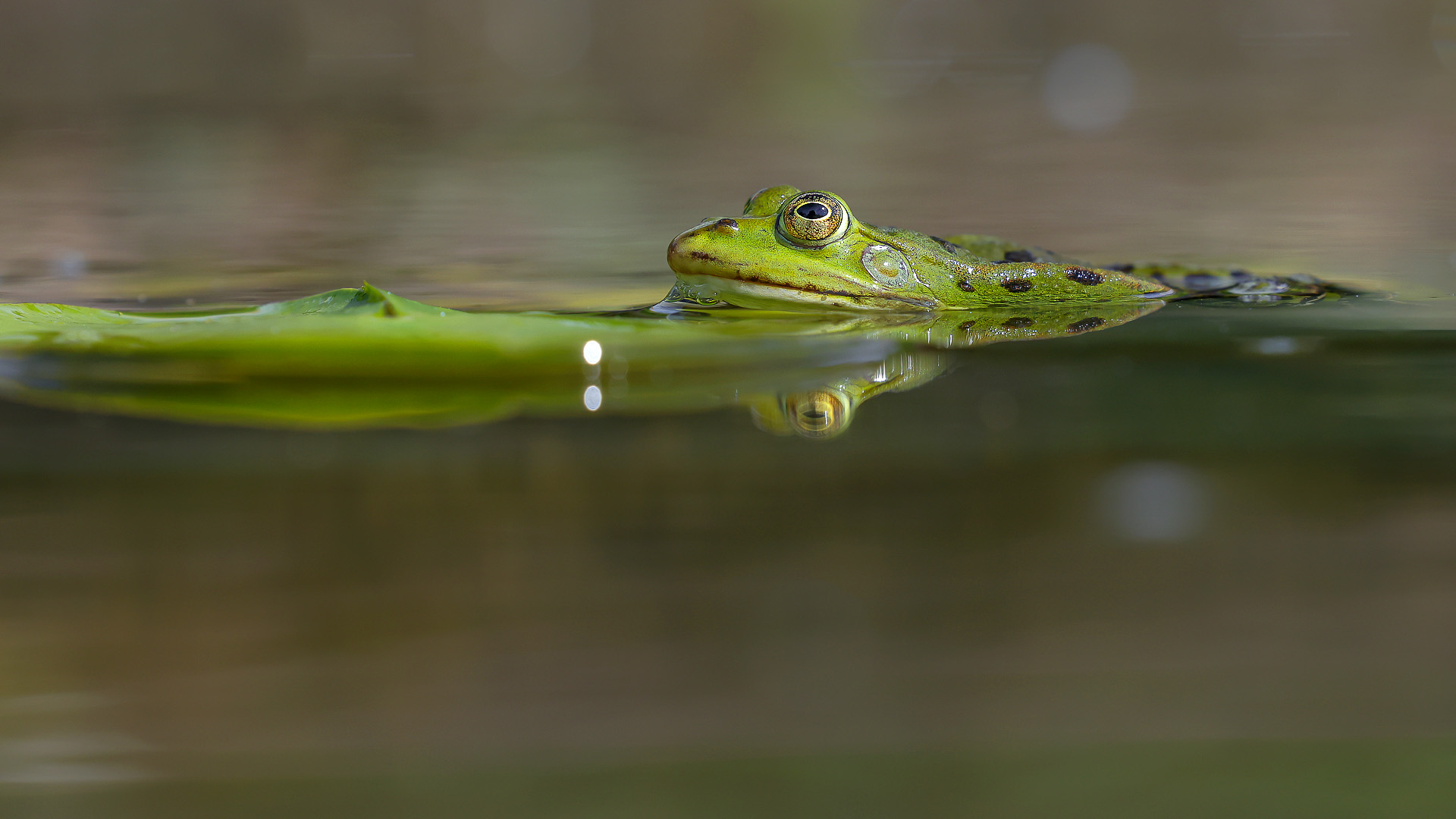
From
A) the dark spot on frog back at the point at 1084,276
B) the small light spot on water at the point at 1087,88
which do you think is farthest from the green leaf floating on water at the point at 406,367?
the small light spot on water at the point at 1087,88

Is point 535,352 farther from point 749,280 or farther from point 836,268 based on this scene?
point 836,268

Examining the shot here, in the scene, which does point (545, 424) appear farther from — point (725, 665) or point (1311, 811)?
point (1311, 811)

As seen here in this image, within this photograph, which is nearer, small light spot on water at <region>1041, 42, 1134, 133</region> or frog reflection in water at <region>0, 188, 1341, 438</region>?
frog reflection in water at <region>0, 188, 1341, 438</region>

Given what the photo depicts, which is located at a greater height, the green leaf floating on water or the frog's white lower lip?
the frog's white lower lip

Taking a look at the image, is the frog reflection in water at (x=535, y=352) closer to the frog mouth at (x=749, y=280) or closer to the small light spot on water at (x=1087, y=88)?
the frog mouth at (x=749, y=280)

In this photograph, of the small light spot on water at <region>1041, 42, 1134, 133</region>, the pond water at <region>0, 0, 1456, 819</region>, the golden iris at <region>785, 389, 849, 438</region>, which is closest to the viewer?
the pond water at <region>0, 0, 1456, 819</region>

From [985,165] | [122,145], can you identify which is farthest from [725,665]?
[122,145]

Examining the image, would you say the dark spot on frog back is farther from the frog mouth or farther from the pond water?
the frog mouth

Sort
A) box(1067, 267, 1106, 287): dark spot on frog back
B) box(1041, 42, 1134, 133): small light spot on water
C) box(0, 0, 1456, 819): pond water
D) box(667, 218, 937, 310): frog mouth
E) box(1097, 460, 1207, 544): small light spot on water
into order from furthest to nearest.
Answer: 1. box(1041, 42, 1134, 133): small light spot on water
2. box(1067, 267, 1106, 287): dark spot on frog back
3. box(667, 218, 937, 310): frog mouth
4. box(1097, 460, 1207, 544): small light spot on water
5. box(0, 0, 1456, 819): pond water

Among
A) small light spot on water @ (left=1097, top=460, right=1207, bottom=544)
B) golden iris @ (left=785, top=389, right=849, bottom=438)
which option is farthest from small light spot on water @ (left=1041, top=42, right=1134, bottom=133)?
small light spot on water @ (left=1097, top=460, right=1207, bottom=544)

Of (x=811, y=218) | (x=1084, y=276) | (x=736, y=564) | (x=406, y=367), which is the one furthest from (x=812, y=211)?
(x=736, y=564)
